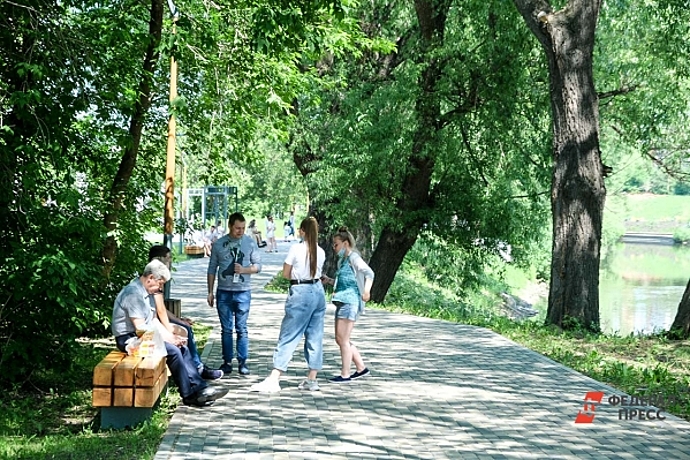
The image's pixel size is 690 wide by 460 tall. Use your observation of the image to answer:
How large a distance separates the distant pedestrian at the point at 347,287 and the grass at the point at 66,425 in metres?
1.89

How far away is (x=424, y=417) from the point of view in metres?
9.25

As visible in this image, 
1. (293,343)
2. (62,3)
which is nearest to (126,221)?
(62,3)

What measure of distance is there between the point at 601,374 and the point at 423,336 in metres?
4.27

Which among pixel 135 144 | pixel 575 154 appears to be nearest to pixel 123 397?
pixel 135 144

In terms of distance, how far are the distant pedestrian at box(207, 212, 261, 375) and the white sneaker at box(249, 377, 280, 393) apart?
3.50 feet

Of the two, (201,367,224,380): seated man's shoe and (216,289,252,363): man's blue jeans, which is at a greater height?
(216,289,252,363): man's blue jeans

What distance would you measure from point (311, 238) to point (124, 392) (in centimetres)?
281

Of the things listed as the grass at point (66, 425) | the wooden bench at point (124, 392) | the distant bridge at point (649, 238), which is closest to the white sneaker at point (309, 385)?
the grass at point (66, 425)

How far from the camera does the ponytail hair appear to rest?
10633mm

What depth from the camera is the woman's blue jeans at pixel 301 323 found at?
10633mm

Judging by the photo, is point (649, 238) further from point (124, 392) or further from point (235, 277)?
point (124, 392)

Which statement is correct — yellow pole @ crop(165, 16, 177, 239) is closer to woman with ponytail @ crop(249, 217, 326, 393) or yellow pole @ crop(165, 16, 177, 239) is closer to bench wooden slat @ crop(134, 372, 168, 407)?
Answer: woman with ponytail @ crop(249, 217, 326, 393)

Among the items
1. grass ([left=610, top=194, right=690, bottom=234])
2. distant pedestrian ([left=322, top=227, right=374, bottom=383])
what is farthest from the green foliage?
grass ([left=610, top=194, right=690, bottom=234])

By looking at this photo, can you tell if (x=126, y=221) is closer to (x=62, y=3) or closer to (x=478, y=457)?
(x=62, y=3)
